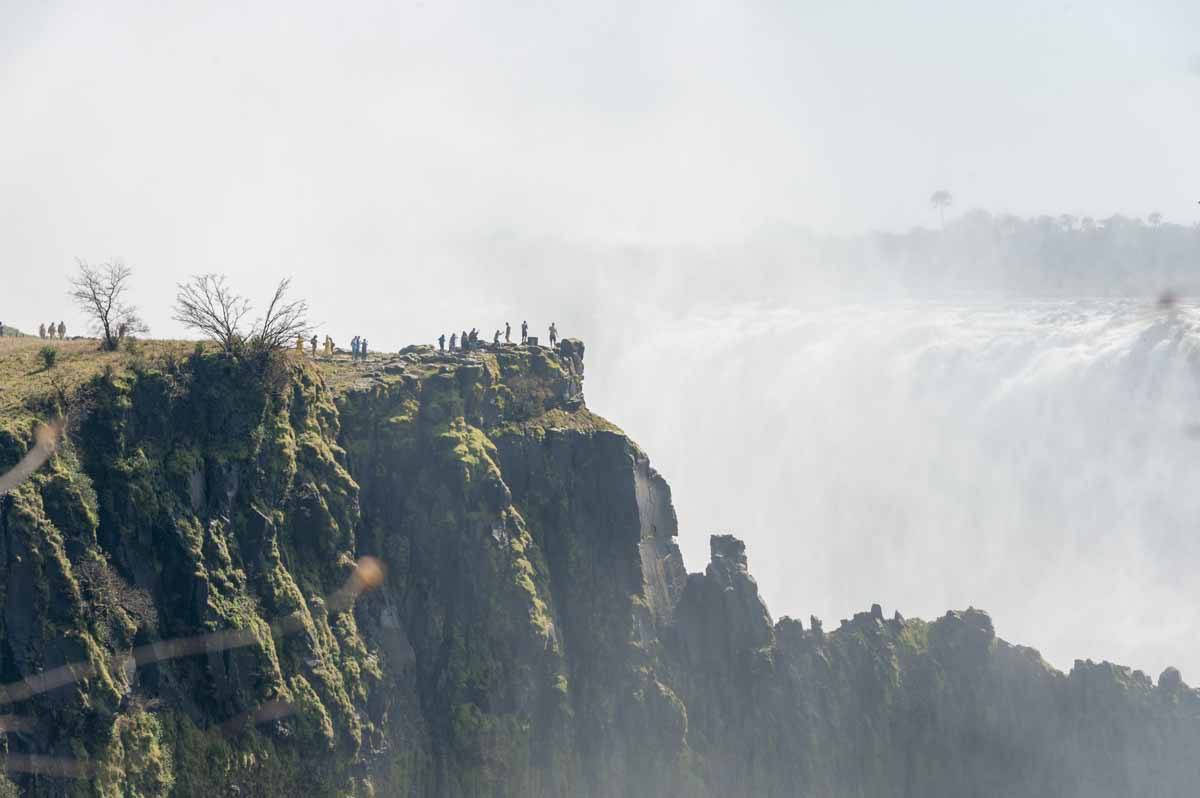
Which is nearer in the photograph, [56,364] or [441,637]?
[56,364]

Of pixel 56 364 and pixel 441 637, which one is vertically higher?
pixel 56 364

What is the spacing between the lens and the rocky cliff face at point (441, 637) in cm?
11000

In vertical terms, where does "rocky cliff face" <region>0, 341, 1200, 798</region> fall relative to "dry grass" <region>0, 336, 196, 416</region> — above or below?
below

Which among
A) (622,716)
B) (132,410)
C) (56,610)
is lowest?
(622,716)

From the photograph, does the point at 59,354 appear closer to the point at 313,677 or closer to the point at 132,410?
the point at 132,410

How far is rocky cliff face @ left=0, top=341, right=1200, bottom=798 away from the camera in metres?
110

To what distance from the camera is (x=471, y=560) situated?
144m

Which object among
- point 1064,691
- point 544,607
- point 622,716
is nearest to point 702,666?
point 622,716

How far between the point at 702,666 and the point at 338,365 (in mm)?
56156

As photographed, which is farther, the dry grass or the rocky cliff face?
the dry grass

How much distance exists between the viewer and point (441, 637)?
143 metres

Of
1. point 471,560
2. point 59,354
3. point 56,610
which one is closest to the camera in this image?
point 56,610

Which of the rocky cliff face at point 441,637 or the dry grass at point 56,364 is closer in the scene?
the rocky cliff face at point 441,637

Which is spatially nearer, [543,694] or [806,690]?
[543,694]
